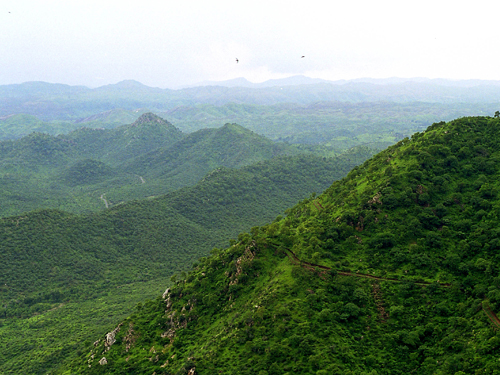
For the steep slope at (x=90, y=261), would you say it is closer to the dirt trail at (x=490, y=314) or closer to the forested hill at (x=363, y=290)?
the forested hill at (x=363, y=290)

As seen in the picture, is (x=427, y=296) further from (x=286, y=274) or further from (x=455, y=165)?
(x=455, y=165)

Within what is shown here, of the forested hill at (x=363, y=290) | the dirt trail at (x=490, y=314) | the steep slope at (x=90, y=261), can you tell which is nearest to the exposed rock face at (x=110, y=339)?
the forested hill at (x=363, y=290)

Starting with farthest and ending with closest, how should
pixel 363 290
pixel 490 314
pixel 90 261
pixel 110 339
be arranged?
pixel 90 261, pixel 110 339, pixel 363 290, pixel 490 314

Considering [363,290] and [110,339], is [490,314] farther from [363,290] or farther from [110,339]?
[110,339]

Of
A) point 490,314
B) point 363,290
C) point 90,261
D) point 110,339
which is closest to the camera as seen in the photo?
point 490,314

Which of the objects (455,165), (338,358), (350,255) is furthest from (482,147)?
(338,358)

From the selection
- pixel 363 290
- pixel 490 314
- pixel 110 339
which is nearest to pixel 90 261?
pixel 110 339
